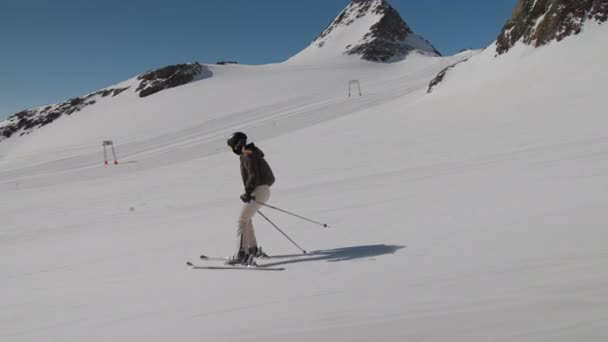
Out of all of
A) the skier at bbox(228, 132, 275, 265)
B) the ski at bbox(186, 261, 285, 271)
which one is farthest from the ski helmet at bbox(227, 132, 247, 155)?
the ski at bbox(186, 261, 285, 271)

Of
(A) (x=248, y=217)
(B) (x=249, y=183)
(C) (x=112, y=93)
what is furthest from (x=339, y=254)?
(C) (x=112, y=93)

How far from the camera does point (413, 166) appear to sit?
1131cm

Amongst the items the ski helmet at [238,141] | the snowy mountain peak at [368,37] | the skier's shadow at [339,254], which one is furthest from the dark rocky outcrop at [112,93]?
the skier's shadow at [339,254]

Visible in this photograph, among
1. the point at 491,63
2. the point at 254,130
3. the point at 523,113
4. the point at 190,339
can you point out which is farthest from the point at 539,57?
the point at 190,339

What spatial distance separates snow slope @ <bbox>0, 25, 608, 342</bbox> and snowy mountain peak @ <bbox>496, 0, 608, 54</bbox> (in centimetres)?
84

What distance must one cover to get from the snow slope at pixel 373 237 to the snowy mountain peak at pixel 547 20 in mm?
839

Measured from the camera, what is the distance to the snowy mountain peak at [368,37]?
82688 millimetres

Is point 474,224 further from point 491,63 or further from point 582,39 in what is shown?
point 491,63

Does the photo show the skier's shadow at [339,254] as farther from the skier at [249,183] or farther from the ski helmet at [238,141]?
A: the ski helmet at [238,141]

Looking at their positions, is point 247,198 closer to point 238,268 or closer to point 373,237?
point 238,268

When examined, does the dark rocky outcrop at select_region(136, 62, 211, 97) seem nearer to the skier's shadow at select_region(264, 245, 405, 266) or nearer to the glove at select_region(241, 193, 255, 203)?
the glove at select_region(241, 193, 255, 203)

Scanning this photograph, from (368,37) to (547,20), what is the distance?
242 feet

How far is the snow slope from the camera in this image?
370cm

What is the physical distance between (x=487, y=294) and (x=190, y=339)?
101 inches
